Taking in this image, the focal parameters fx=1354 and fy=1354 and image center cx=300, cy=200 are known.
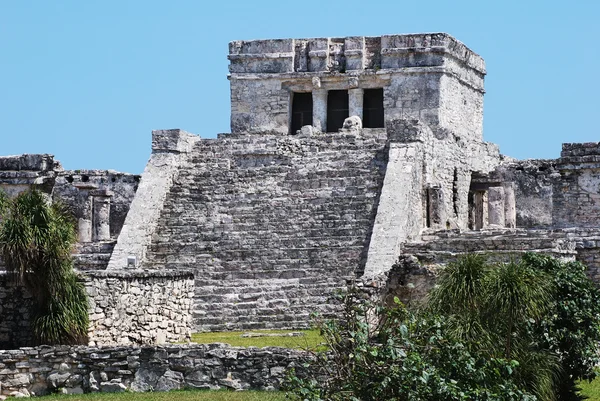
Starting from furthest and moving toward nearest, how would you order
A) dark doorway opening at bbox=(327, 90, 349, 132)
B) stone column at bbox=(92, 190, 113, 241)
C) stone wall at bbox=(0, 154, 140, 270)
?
dark doorway opening at bbox=(327, 90, 349, 132) < stone wall at bbox=(0, 154, 140, 270) < stone column at bbox=(92, 190, 113, 241)

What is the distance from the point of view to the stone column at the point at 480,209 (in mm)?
28969

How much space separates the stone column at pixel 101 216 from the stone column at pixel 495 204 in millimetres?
7708

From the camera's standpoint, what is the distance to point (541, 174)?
30.1 metres

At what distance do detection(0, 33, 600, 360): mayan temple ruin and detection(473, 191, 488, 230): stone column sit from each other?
42 millimetres

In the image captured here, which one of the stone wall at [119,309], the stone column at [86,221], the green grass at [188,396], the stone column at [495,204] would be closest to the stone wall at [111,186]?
the stone column at [86,221]

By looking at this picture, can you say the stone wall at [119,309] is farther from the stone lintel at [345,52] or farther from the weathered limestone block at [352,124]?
the stone lintel at [345,52]

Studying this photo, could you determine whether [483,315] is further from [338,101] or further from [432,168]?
[338,101]

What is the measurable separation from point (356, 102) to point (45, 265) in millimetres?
15671

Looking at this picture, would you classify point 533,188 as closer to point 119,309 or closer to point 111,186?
point 111,186

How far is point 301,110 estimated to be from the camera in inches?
1254

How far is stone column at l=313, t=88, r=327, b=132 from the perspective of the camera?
103 ft

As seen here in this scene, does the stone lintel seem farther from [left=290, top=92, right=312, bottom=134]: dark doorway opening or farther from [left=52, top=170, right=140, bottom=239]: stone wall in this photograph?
[left=52, top=170, right=140, bottom=239]: stone wall

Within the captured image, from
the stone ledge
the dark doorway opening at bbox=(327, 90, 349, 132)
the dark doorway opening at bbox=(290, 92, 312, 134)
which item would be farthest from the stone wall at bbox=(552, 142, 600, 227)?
the stone ledge

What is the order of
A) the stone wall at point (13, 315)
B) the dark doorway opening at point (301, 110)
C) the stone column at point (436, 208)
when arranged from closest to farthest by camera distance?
the stone wall at point (13, 315) < the stone column at point (436, 208) < the dark doorway opening at point (301, 110)
